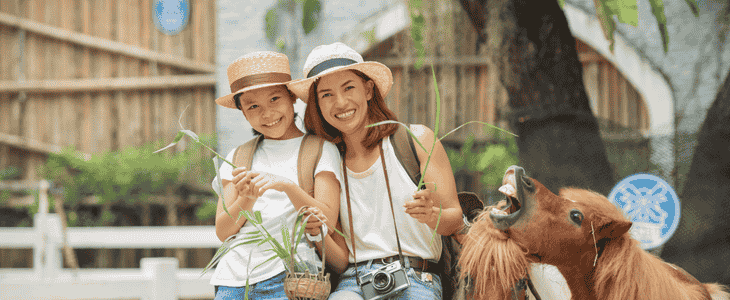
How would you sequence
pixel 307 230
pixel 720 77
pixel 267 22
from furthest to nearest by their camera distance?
pixel 267 22 < pixel 720 77 < pixel 307 230

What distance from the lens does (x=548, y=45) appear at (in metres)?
2.94

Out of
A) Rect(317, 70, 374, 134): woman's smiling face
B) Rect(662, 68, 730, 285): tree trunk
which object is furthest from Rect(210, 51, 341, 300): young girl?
Rect(662, 68, 730, 285): tree trunk

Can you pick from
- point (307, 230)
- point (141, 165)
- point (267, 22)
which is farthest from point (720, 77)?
point (141, 165)

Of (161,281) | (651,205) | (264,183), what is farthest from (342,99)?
(161,281)

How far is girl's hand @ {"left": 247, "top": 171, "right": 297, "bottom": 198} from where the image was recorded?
1.66 m

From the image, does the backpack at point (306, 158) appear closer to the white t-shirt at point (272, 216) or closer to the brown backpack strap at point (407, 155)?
the white t-shirt at point (272, 216)

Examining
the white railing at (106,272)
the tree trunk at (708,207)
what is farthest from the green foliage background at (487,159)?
the white railing at (106,272)

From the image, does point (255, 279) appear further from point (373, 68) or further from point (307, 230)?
point (373, 68)

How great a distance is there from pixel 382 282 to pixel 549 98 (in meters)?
1.74

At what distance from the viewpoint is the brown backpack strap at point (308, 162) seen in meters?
1.85

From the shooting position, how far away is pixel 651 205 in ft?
8.51

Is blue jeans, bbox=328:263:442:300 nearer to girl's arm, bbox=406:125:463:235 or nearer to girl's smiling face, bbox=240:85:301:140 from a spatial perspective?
girl's arm, bbox=406:125:463:235

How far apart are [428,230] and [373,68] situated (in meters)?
0.60

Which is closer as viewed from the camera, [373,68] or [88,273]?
[373,68]
